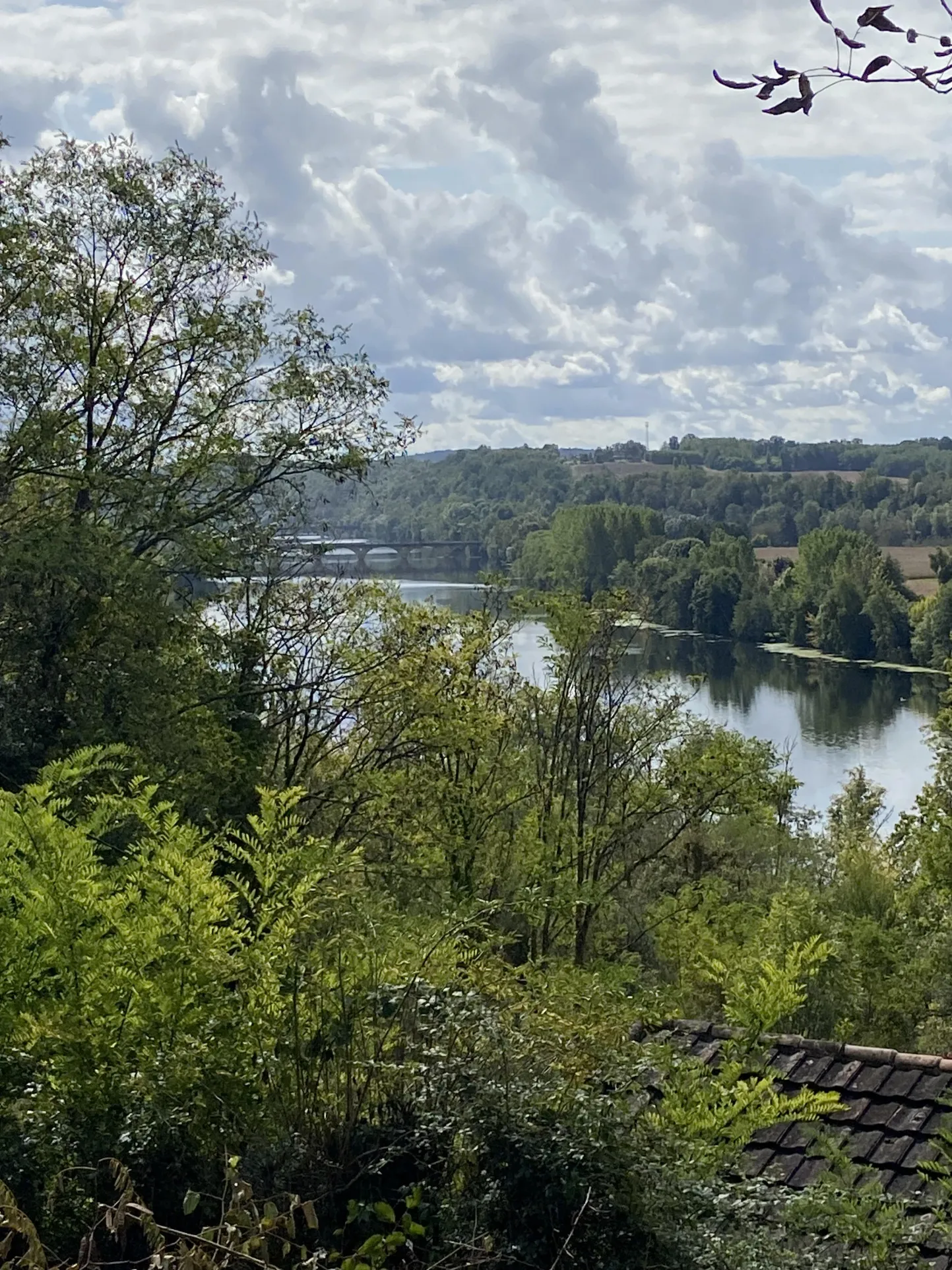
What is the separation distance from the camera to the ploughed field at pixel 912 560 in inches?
2963

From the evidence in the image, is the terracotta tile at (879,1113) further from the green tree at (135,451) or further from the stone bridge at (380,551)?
the stone bridge at (380,551)

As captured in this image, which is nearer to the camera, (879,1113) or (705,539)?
(879,1113)

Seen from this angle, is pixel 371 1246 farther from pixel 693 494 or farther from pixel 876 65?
pixel 693 494

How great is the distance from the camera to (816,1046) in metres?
6.62

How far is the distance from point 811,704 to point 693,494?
291ft

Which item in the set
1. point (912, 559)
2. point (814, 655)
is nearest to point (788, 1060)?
point (814, 655)

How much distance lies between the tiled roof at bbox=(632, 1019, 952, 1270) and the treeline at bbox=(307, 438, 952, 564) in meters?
57.6

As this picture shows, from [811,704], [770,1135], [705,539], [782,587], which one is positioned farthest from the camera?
[705,539]

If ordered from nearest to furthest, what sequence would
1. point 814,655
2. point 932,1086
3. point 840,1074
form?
point 932,1086 < point 840,1074 < point 814,655

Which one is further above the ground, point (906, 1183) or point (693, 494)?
point (693, 494)

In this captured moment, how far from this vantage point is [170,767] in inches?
420

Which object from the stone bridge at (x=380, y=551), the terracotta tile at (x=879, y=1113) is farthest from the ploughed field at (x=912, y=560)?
the terracotta tile at (x=879, y=1113)

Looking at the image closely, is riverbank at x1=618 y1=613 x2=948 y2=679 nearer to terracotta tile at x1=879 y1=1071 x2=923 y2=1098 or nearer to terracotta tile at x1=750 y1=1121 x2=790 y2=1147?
Answer: terracotta tile at x1=879 y1=1071 x2=923 y2=1098

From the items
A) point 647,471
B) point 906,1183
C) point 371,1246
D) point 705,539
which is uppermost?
point 647,471
